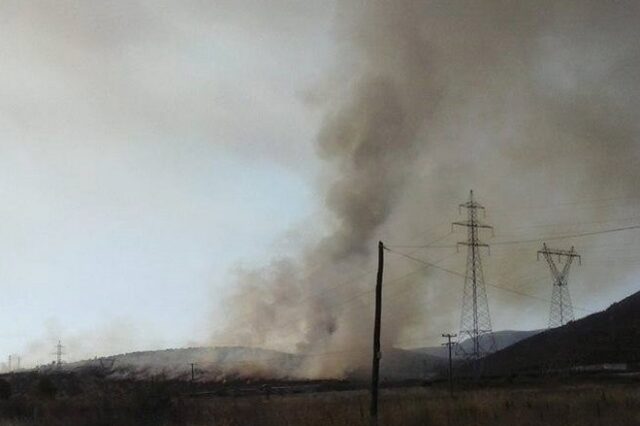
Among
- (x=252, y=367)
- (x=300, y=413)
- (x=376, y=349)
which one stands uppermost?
(x=376, y=349)

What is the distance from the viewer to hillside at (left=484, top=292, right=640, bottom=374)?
325ft

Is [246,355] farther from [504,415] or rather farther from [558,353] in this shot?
[504,415]

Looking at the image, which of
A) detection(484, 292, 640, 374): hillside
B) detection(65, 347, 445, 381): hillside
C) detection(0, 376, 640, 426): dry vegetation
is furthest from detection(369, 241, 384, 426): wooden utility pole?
detection(65, 347, 445, 381): hillside

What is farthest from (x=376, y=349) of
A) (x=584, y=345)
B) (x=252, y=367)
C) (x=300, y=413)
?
(x=252, y=367)

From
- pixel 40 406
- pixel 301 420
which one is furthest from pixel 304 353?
pixel 301 420

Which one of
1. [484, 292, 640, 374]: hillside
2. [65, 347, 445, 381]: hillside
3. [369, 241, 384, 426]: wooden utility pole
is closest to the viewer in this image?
[369, 241, 384, 426]: wooden utility pole

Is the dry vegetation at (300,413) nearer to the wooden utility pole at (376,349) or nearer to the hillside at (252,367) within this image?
the wooden utility pole at (376,349)

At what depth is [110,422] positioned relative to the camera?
3027cm

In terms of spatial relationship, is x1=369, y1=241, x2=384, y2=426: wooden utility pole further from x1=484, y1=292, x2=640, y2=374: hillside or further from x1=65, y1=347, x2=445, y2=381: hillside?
x1=65, y1=347, x2=445, y2=381: hillside

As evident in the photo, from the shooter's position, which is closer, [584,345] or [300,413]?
[300,413]

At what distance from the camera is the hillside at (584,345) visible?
325 feet

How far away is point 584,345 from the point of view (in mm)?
109438

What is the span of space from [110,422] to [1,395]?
24.8m

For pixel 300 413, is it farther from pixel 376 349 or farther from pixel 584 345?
pixel 584 345
